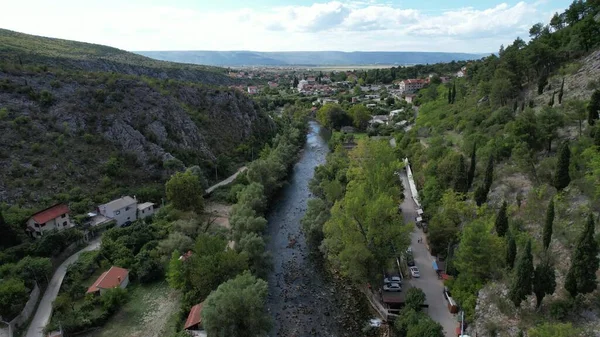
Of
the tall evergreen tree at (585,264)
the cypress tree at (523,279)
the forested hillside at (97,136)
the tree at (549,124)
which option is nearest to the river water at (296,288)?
the cypress tree at (523,279)

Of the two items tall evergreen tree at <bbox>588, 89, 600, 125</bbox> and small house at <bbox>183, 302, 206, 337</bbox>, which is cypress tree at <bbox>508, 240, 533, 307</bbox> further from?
tall evergreen tree at <bbox>588, 89, 600, 125</bbox>

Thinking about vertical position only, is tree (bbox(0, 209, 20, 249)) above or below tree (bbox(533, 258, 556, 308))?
below

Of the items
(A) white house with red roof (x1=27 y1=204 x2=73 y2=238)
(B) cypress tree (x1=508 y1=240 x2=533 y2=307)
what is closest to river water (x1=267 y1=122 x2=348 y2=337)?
(B) cypress tree (x1=508 y1=240 x2=533 y2=307)

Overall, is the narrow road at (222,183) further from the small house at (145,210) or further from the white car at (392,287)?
the white car at (392,287)

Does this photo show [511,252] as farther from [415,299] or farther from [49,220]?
[49,220]

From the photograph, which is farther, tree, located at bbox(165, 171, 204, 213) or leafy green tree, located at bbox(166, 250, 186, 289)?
tree, located at bbox(165, 171, 204, 213)

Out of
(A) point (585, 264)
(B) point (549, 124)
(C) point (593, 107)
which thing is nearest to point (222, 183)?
(B) point (549, 124)
